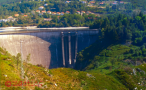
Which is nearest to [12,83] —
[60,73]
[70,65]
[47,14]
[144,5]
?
[60,73]

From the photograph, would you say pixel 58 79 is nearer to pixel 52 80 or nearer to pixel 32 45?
pixel 52 80

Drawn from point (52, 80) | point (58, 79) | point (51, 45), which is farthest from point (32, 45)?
point (52, 80)

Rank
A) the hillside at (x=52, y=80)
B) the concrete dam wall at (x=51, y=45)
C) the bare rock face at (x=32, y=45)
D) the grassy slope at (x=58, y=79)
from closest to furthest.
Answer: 1. the hillside at (x=52, y=80)
2. the grassy slope at (x=58, y=79)
3. the bare rock face at (x=32, y=45)
4. the concrete dam wall at (x=51, y=45)

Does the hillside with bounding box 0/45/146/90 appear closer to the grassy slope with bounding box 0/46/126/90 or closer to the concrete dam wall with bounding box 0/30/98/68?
the grassy slope with bounding box 0/46/126/90

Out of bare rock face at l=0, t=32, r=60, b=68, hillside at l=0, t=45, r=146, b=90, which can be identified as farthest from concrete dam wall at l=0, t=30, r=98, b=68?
hillside at l=0, t=45, r=146, b=90

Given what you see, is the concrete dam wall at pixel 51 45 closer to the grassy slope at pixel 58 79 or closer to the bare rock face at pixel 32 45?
the bare rock face at pixel 32 45

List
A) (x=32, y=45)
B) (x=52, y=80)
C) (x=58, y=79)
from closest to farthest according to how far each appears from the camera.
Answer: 1. (x=52, y=80)
2. (x=58, y=79)
3. (x=32, y=45)

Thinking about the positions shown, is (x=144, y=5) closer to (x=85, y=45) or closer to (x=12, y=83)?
(x=85, y=45)

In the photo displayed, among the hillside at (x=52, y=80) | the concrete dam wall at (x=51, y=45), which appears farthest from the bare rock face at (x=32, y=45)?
the hillside at (x=52, y=80)
